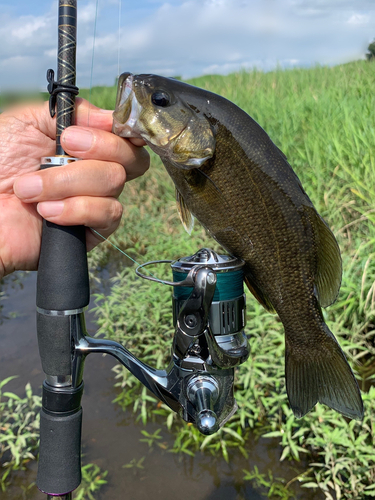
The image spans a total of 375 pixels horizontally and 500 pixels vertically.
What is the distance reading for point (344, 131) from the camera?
4223mm

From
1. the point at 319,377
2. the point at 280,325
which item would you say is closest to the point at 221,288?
the point at 319,377

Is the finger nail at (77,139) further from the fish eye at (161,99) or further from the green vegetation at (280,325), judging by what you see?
the green vegetation at (280,325)

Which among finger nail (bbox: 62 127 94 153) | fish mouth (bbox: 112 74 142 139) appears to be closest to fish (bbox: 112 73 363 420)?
fish mouth (bbox: 112 74 142 139)

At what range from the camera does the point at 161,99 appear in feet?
3.79

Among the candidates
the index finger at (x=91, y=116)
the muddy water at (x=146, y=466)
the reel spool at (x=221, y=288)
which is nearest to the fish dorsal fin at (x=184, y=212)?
the reel spool at (x=221, y=288)

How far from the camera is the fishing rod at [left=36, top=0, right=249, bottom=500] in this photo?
1147mm

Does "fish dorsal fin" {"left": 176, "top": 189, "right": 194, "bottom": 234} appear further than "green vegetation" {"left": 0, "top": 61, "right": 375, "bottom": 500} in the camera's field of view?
No

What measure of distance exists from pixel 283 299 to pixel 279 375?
67.1 inches

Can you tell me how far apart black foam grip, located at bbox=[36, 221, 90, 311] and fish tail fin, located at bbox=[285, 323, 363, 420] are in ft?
1.94

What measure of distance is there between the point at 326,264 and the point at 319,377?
32cm

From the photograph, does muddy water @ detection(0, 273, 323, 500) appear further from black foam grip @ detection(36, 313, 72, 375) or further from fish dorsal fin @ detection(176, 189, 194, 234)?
fish dorsal fin @ detection(176, 189, 194, 234)

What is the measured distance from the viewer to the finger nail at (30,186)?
128 centimetres

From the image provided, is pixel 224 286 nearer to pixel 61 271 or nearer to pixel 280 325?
pixel 61 271

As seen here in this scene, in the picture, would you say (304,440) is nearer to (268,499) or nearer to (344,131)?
(268,499)
